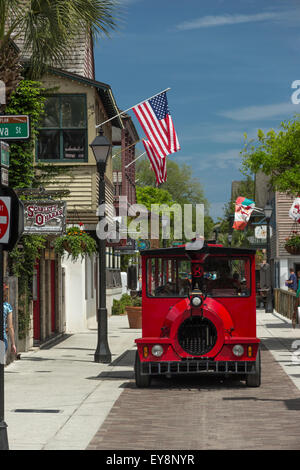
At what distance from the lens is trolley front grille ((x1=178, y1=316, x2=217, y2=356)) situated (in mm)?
13547

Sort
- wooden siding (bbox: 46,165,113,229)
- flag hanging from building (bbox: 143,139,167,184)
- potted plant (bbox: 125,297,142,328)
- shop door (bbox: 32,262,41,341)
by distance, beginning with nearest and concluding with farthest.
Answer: shop door (bbox: 32,262,41,341) → wooden siding (bbox: 46,165,113,229) → potted plant (bbox: 125,297,142,328) → flag hanging from building (bbox: 143,139,167,184)

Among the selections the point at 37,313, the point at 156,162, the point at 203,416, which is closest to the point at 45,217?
the point at 37,313

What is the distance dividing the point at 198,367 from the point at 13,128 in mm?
6366

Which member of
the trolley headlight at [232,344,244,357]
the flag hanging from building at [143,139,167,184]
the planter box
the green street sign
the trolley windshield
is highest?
the flag hanging from building at [143,139,167,184]

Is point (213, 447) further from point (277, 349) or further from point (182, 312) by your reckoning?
point (277, 349)

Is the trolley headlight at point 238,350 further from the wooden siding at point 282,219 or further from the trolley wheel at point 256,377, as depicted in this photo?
the wooden siding at point 282,219

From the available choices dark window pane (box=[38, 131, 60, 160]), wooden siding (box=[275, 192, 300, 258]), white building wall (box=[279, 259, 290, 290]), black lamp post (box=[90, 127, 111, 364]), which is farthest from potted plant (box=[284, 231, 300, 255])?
black lamp post (box=[90, 127, 111, 364])

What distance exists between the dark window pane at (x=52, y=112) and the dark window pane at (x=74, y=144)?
47 cm

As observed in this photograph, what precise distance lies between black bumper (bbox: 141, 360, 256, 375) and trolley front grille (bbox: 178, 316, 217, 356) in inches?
7.7

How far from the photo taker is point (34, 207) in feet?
62.1

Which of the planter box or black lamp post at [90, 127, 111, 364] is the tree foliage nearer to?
black lamp post at [90, 127, 111, 364]

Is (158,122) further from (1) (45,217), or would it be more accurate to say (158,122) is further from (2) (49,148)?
(1) (45,217)
